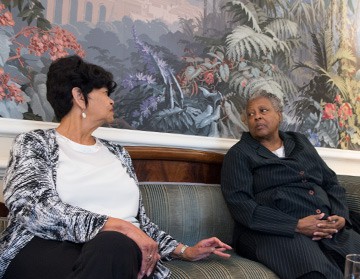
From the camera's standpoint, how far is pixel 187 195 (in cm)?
256

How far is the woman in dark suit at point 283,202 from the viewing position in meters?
2.30

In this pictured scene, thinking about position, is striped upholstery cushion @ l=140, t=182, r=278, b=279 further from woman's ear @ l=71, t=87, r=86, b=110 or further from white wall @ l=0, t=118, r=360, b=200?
woman's ear @ l=71, t=87, r=86, b=110

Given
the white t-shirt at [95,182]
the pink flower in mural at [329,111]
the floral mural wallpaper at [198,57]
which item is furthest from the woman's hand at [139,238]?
the pink flower in mural at [329,111]

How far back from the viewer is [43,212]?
5.65ft

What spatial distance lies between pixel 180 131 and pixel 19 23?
1036 millimetres

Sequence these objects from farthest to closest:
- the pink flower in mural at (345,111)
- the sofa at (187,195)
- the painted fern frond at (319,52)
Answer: the pink flower in mural at (345,111) → the painted fern frond at (319,52) → the sofa at (187,195)

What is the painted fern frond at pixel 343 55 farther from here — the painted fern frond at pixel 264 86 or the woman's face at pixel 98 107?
the woman's face at pixel 98 107

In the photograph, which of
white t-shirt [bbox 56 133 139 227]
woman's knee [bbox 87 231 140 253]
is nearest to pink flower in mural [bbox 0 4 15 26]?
white t-shirt [bbox 56 133 139 227]

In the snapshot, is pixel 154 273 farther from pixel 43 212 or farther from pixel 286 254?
pixel 286 254

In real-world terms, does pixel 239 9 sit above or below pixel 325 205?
above

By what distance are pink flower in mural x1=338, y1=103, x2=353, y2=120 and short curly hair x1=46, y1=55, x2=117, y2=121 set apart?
6.39ft

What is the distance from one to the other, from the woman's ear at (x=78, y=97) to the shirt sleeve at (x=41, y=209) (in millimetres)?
382

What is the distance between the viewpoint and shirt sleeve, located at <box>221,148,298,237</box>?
93.8 inches

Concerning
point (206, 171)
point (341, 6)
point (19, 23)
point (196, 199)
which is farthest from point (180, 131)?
point (341, 6)
